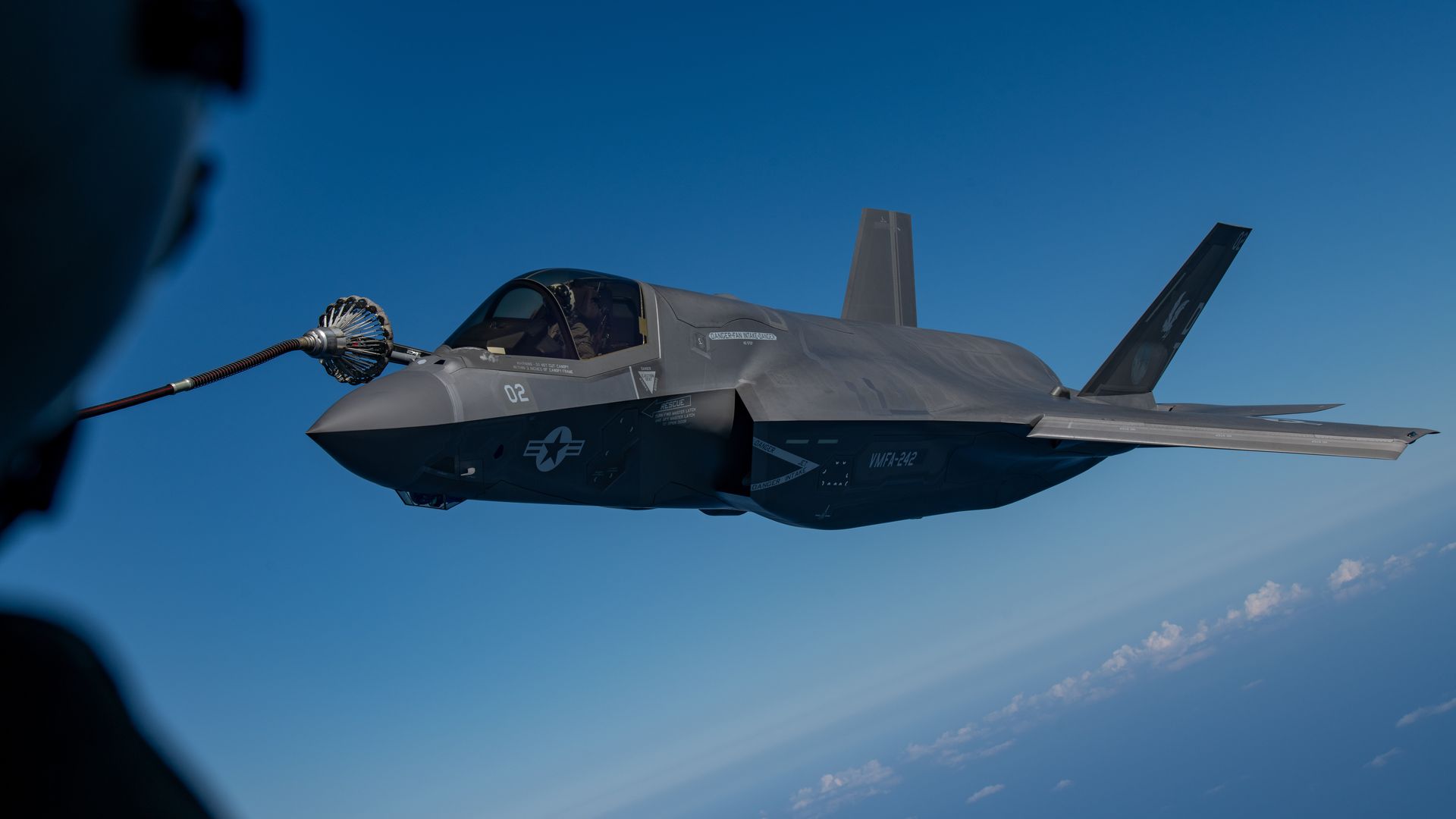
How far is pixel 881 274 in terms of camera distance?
1752cm

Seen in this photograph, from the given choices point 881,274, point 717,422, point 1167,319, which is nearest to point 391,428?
point 717,422

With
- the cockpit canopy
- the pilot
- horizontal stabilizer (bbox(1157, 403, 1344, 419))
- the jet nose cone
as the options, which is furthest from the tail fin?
the jet nose cone

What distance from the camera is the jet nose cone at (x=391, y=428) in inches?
263

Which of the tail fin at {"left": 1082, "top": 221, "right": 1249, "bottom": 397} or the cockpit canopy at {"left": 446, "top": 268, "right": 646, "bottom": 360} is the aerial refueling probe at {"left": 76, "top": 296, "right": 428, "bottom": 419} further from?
the tail fin at {"left": 1082, "top": 221, "right": 1249, "bottom": 397}

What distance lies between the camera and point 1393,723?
189 meters

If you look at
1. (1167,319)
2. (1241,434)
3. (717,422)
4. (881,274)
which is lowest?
(1241,434)

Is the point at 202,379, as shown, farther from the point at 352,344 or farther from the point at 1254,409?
the point at 1254,409

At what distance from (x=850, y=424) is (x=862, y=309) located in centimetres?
812

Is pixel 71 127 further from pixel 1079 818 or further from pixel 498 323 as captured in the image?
pixel 1079 818

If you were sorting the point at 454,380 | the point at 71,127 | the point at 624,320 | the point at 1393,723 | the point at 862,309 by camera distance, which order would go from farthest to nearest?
the point at 1393,723
the point at 862,309
the point at 624,320
the point at 454,380
the point at 71,127

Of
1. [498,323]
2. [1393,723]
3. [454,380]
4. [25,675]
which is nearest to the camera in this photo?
[25,675]

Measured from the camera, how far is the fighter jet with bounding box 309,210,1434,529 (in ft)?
24.6

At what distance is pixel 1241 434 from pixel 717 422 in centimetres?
706

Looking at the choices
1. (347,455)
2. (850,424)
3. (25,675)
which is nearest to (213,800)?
(25,675)
